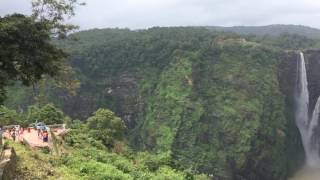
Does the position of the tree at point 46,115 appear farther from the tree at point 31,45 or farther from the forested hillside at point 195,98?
the tree at point 31,45

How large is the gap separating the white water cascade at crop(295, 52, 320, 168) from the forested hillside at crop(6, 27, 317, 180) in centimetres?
167

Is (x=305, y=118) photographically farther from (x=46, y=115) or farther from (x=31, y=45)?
(x=31, y=45)

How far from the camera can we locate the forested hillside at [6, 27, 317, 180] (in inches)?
2549

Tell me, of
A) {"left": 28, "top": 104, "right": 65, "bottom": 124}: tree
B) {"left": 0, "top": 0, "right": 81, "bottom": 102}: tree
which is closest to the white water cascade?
{"left": 28, "top": 104, "right": 65, "bottom": 124}: tree

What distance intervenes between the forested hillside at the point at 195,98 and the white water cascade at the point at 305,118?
5.49ft

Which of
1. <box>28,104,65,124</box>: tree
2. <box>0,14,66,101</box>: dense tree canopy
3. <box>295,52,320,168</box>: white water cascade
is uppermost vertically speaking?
<box>0,14,66,101</box>: dense tree canopy

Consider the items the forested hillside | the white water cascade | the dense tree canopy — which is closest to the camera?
the dense tree canopy

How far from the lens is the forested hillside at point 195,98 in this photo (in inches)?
2549

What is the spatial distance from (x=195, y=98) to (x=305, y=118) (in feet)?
49.3

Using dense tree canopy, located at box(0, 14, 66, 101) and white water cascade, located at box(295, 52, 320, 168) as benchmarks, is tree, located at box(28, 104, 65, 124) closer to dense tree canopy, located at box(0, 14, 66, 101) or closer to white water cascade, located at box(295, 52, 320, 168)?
dense tree canopy, located at box(0, 14, 66, 101)

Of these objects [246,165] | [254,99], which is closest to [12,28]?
[246,165]

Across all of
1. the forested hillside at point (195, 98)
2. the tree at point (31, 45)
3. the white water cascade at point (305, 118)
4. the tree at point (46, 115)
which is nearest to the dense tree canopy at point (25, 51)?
the tree at point (31, 45)

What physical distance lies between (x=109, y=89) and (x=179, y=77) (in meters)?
10.6

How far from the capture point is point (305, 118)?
240 ft
